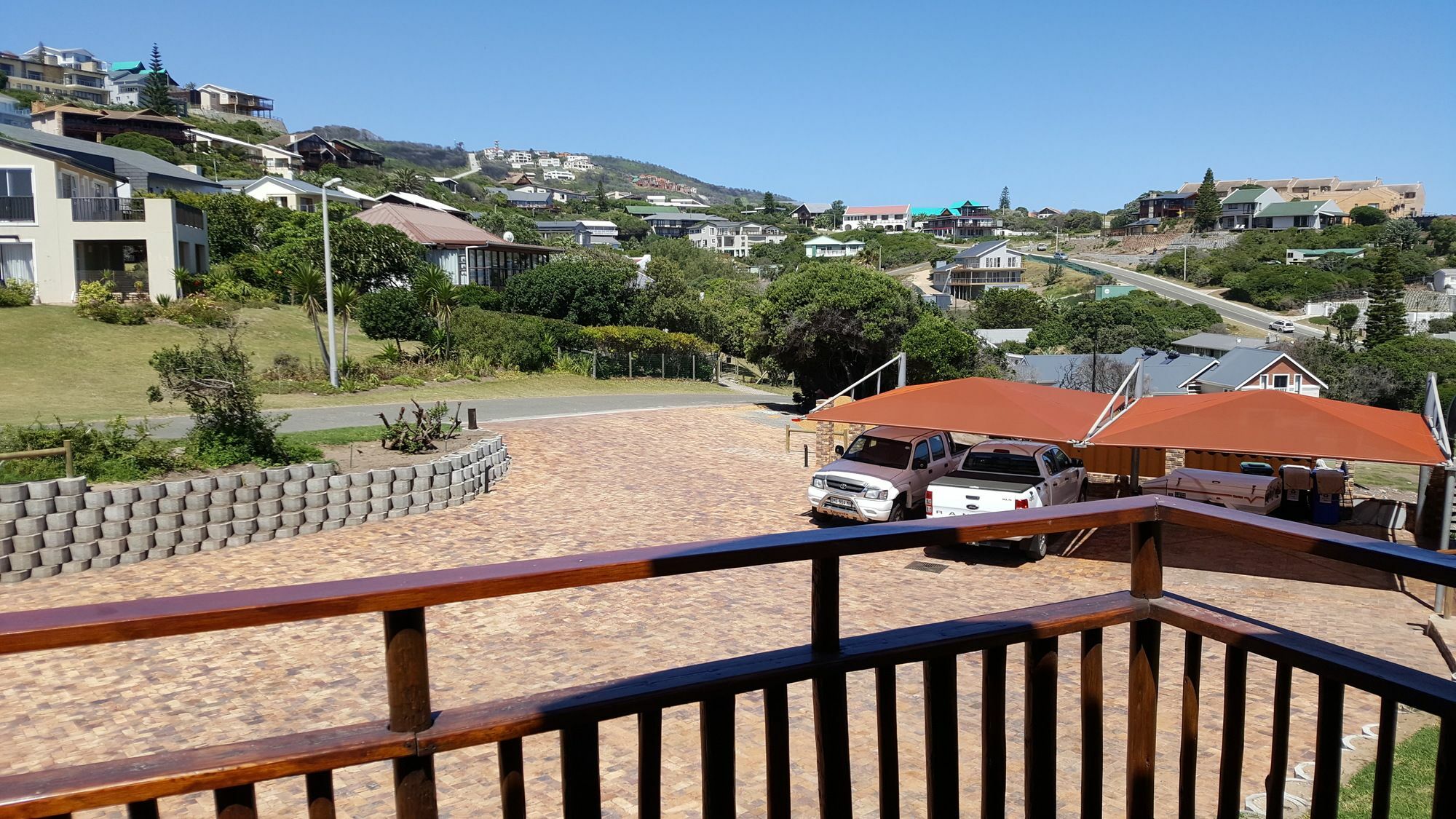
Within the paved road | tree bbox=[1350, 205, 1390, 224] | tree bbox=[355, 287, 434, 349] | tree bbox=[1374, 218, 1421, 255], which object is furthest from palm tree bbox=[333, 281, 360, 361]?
tree bbox=[1350, 205, 1390, 224]

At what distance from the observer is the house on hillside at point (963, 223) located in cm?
18362

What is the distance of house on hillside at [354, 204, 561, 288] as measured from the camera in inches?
1903

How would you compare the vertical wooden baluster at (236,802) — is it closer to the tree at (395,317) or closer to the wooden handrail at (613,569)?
the wooden handrail at (613,569)

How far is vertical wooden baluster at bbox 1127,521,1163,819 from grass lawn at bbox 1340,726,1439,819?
2.83 metres

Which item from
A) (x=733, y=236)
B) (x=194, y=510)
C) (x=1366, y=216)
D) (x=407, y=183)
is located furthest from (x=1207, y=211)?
(x=194, y=510)

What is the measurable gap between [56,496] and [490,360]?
69.4ft

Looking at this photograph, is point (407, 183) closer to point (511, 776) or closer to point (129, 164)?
point (129, 164)

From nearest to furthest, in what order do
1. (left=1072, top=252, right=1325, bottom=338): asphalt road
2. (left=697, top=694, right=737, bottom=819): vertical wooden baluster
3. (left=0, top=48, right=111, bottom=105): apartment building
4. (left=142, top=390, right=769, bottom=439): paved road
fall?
1. (left=697, top=694, right=737, bottom=819): vertical wooden baluster
2. (left=142, top=390, right=769, bottom=439): paved road
3. (left=1072, top=252, right=1325, bottom=338): asphalt road
4. (left=0, top=48, right=111, bottom=105): apartment building

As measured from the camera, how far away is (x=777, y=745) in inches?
81.9

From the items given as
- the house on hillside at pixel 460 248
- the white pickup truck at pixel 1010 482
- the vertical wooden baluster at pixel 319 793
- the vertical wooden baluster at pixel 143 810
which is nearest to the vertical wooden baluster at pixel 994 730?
the vertical wooden baluster at pixel 319 793

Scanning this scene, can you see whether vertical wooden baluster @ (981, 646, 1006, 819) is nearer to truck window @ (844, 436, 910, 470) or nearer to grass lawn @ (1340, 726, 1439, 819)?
grass lawn @ (1340, 726, 1439, 819)

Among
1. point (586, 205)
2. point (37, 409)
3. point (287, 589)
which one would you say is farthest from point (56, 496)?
point (586, 205)

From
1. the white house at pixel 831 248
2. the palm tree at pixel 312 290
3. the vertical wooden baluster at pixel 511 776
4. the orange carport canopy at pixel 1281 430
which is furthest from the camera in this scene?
the white house at pixel 831 248

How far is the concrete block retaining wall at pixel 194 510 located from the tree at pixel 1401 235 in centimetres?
11293
